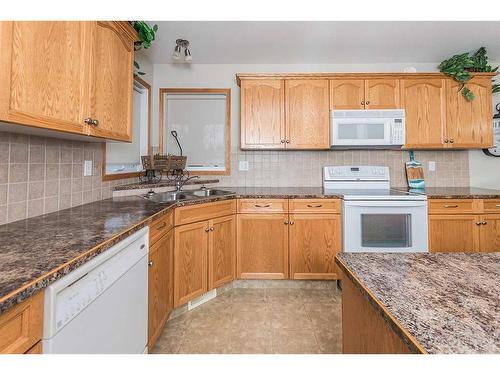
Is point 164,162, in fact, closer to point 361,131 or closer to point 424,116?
point 361,131

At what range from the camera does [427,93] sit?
2.60 meters

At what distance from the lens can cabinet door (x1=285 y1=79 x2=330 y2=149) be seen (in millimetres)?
2613

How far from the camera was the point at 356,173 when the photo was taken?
2844 millimetres

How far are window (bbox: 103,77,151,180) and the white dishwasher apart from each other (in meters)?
1.12

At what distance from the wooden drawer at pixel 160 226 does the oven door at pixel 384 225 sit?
1.48 meters

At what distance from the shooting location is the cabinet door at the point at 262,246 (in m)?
2.33

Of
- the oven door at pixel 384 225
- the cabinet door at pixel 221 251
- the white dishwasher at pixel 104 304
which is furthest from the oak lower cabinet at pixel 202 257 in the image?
the oven door at pixel 384 225

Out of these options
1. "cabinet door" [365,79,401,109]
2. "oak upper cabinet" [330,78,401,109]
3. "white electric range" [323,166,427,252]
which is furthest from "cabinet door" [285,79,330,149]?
"white electric range" [323,166,427,252]

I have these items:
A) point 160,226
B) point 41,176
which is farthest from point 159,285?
point 41,176

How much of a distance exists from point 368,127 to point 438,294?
2.30m
